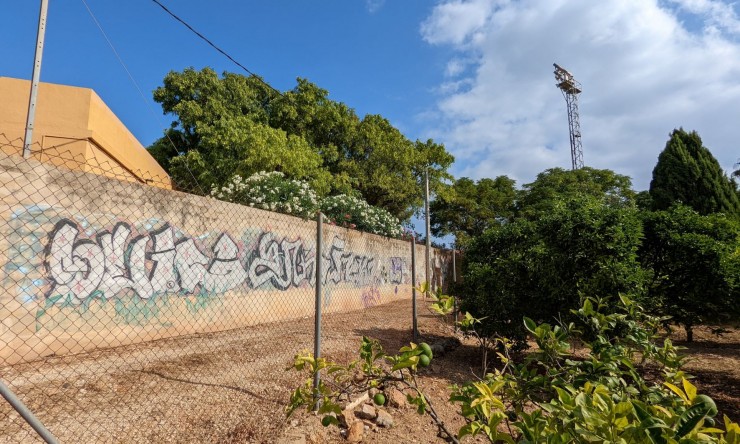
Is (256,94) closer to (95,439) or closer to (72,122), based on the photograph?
(72,122)

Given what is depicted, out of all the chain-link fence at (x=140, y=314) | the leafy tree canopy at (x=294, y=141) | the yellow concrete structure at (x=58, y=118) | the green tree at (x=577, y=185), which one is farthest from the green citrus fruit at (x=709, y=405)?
the green tree at (x=577, y=185)

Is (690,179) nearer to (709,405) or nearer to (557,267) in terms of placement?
(557,267)

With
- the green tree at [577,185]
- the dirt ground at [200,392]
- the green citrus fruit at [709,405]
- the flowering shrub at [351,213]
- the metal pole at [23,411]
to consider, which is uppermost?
the green tree at [577,185]

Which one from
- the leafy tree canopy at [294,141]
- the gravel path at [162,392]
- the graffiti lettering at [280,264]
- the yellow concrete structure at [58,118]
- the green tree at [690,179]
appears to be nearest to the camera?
the gravel path at [162,392]

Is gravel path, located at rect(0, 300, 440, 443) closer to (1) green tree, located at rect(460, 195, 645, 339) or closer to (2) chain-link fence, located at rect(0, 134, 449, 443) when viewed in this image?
(2) chain-link fence, located at rect(0, 134, 449, 443)

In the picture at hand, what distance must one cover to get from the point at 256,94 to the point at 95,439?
17.4 meters

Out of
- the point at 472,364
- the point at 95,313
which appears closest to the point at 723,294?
the point at 472,364

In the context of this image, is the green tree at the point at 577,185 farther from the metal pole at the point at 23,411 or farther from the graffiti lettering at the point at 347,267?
the metal pole at the point at 23,411

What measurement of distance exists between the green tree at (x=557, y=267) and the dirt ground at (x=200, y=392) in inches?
42.4

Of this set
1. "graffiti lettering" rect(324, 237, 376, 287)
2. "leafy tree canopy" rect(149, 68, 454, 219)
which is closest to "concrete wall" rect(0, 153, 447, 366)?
"graffiti lettering" rect(324, 237, 376, 287)

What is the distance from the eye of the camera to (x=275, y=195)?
33.0 feet

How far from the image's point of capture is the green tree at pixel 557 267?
4578mm

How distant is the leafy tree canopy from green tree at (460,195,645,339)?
979 centimetres

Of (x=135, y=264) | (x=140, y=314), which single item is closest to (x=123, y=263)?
(x=135, y=264)
